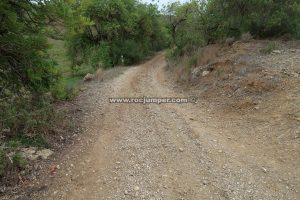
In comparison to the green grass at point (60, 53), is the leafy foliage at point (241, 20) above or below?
above

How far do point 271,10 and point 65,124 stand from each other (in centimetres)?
1031

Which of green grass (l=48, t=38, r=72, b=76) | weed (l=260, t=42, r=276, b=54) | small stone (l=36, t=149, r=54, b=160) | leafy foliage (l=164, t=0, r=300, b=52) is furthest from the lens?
leafy foliage (l=164, t=0, r=300, b=52)

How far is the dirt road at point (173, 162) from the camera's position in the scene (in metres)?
4.34

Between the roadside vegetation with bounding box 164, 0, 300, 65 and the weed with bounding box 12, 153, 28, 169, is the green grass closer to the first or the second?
the weed with bounding box 12, 153, 28, 169

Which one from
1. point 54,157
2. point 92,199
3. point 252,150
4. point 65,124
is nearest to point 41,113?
point 65,124

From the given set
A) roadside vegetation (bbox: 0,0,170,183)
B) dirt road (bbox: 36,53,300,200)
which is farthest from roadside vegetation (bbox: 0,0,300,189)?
dirt road (bbox: 36,53,300,200)

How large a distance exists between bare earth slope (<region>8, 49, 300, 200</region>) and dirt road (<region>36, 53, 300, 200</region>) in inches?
0.5

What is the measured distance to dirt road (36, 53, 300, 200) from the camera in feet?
14.2

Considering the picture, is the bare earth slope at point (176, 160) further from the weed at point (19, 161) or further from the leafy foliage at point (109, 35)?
the leafy foliage at point (109, 35)

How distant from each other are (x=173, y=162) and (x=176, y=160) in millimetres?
96

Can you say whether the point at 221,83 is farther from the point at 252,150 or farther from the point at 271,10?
the point at 271,10

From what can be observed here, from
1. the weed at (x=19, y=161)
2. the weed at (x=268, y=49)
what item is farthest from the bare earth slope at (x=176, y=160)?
the weed at (x=268, y=49)

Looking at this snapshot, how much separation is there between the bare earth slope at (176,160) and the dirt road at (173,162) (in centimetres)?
1

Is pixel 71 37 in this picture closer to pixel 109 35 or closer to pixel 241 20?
pixel 241 20
